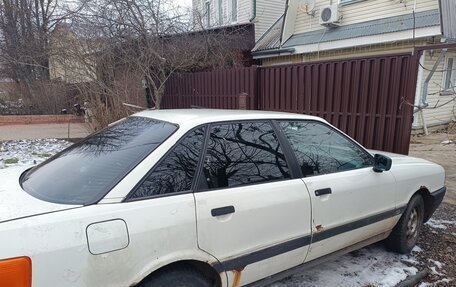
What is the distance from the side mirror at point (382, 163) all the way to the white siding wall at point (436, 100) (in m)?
8.77

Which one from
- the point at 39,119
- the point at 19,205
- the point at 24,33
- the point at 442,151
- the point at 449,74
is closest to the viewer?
the point at 19,205

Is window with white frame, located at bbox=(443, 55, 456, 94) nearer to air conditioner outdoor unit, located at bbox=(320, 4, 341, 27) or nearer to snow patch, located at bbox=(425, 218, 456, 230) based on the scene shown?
air conditioner outdoor unit, located at bbox=(320, 4, 341, 27)

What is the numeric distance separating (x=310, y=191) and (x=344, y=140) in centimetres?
82

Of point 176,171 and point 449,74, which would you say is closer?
point 176,171

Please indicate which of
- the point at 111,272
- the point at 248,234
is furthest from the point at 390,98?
the point at 111,272

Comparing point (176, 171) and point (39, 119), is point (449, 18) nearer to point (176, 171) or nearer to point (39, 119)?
point (176, 171)

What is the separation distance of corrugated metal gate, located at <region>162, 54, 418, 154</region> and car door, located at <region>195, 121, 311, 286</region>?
136 inches

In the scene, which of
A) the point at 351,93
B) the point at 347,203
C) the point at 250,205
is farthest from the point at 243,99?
the point at 250,205

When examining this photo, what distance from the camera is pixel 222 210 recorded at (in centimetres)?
220

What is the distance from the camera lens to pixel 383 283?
3049 millimetres

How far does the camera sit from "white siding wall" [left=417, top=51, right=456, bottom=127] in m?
10.7

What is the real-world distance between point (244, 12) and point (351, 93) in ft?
33.7

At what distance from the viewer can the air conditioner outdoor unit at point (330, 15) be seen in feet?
38.5

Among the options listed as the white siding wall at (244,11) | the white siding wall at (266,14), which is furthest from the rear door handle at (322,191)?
the white siding wall at (244,11)
